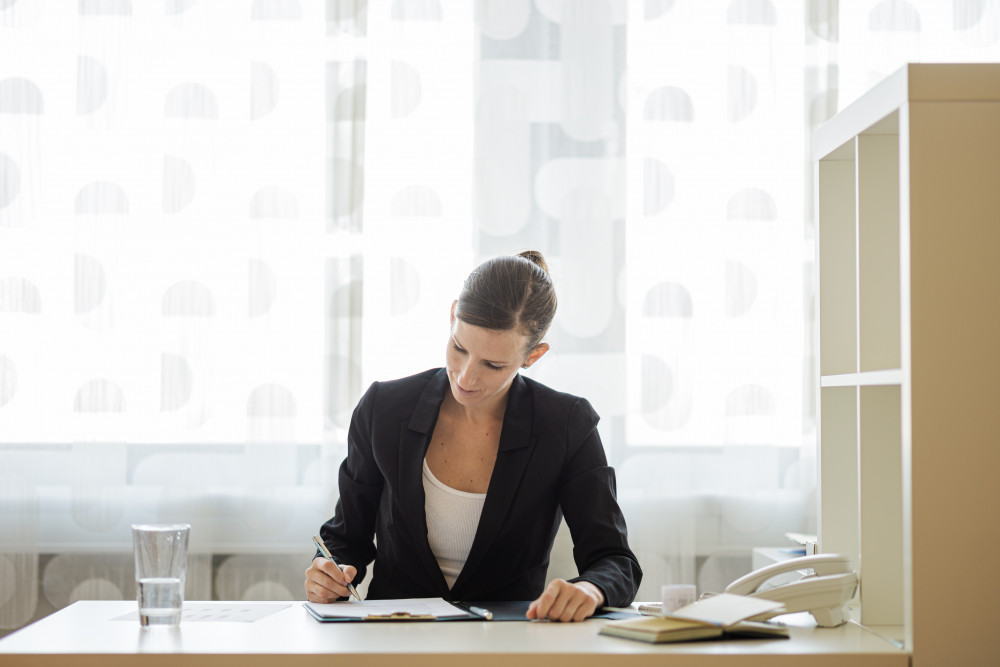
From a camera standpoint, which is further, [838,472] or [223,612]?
[838,472]

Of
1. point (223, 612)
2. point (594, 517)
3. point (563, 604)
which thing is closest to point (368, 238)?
point (594, 517)

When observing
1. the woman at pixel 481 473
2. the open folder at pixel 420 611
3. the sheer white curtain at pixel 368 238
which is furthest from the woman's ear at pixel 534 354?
the sheer white curtain at pixel 368 238

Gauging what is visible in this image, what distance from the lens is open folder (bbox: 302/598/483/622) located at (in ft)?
4.52

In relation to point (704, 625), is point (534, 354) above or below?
above

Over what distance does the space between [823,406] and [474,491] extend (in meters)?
0.71

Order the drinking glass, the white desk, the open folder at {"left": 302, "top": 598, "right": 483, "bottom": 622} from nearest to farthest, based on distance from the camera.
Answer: the white desk < the drinking glass < the open folder at {"left": 302, "top": 598, "right": 483, "bottom": 622}

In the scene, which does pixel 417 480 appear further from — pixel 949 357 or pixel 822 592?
pixel 949 357

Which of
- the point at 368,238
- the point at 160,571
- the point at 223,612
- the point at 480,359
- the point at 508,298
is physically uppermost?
the point at 368,238

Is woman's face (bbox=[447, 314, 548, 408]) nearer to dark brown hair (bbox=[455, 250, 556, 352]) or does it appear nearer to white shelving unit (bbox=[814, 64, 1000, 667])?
dark brown hair (bbox=[455, 250, 556, 352])

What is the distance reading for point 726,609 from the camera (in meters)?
1.29

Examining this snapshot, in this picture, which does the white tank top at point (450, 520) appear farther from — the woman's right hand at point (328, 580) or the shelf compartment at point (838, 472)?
the shelf compartment at point (838, 472)

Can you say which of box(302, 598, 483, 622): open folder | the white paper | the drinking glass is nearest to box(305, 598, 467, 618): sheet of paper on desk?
box(302, 598, 483, 622): open folder

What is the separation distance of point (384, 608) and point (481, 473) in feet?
1.47

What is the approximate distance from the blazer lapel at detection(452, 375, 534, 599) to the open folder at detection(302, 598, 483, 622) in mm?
169
